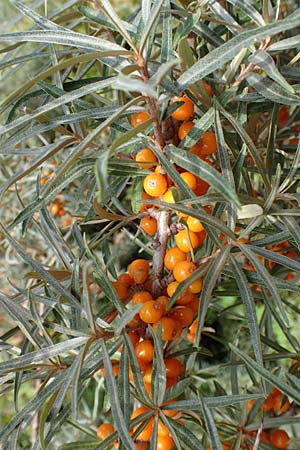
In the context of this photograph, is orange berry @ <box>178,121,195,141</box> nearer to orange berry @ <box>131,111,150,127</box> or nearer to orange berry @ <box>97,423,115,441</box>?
orange berry @ <box>131,111,150,127</box>

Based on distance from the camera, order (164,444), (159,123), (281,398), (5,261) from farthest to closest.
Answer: (5,261), (281,398), (164,444), (159,123)

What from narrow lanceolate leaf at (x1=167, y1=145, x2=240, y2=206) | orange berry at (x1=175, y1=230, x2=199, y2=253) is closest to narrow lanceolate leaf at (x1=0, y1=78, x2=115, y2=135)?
narrow lanceolate leaf at (x1=167, y1=145, x2=240, y2=206)

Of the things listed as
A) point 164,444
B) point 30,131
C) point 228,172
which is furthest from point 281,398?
point 30,131

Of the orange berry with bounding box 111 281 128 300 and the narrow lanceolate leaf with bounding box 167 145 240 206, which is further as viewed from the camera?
the orange berry with bounding box 111 281 128 300

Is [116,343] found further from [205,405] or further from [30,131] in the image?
[30,131]

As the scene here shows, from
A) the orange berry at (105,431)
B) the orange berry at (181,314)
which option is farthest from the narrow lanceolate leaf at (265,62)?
the orange berry at (105,431)

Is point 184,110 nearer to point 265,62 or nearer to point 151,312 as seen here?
point 265,62

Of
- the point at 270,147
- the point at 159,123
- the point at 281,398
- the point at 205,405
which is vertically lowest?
the point at 281,398
